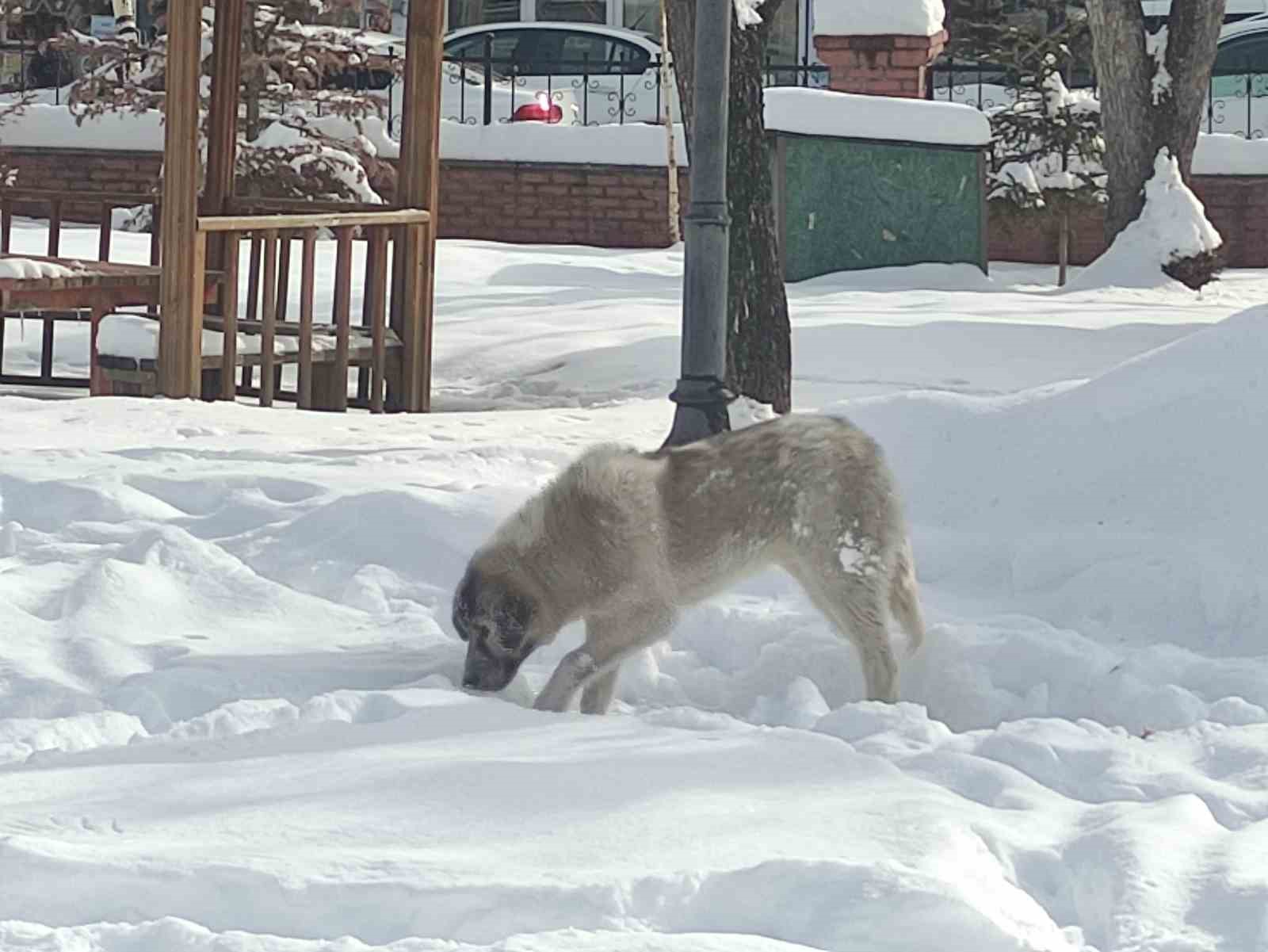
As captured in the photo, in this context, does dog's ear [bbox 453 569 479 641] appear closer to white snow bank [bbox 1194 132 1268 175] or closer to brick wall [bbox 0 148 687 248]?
brick wall [bbox 0 148 687 248]

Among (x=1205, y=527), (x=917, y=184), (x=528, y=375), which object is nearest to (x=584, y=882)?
(x=1205, y=527)

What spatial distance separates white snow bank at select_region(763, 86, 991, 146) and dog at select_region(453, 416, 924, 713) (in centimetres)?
1177

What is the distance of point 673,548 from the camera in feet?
18.4

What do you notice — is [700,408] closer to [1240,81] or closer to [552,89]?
[552,89]

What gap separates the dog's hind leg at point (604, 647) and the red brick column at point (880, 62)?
14.4 metres

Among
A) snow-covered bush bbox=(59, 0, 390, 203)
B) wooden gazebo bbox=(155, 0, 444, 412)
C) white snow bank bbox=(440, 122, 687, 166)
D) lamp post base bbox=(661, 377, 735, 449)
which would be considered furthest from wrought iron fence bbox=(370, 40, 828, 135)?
lamp post base bbox=(661, 377, 735, 449)

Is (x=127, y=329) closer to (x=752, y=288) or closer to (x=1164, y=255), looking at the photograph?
(x=752, y=288)

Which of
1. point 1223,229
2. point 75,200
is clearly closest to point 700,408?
point 75,200

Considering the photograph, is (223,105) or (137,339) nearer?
(137,339)

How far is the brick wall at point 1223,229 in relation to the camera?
821 inches

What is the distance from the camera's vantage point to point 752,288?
9797 mm

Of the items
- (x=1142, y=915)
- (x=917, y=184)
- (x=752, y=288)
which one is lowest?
(x=1142, y=915)

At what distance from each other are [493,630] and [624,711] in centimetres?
49

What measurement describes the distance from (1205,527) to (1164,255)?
11270 millimetres
